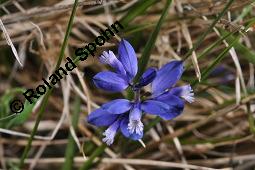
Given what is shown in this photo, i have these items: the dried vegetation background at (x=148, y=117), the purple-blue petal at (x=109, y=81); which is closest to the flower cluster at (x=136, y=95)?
the purple-blue petal at (x=109, y=81)

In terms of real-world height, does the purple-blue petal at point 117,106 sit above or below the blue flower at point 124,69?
below

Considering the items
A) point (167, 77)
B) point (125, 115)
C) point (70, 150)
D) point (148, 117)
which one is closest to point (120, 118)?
point (125, 115)

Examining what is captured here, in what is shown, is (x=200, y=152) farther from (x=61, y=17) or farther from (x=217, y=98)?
(x=61, y=17)

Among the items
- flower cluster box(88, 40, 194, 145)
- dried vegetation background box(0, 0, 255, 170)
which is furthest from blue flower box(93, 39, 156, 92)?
dried vegetation background box(0, 0, 255, 170)

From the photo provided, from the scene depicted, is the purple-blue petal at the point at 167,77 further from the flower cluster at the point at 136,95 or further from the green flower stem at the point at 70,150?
the green flower stem at the point at 70,150

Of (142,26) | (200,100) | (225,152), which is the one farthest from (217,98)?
(142,26)

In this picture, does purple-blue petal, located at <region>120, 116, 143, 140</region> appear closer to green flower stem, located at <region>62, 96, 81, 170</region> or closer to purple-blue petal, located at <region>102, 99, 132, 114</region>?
purple-blue petal, located at <region>102, 99, 132, 114</region>

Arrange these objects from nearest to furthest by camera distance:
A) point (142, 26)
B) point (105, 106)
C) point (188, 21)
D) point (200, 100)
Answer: point (105, 106)
point (142, 26)
point (188, 21)
point (200, 100)
